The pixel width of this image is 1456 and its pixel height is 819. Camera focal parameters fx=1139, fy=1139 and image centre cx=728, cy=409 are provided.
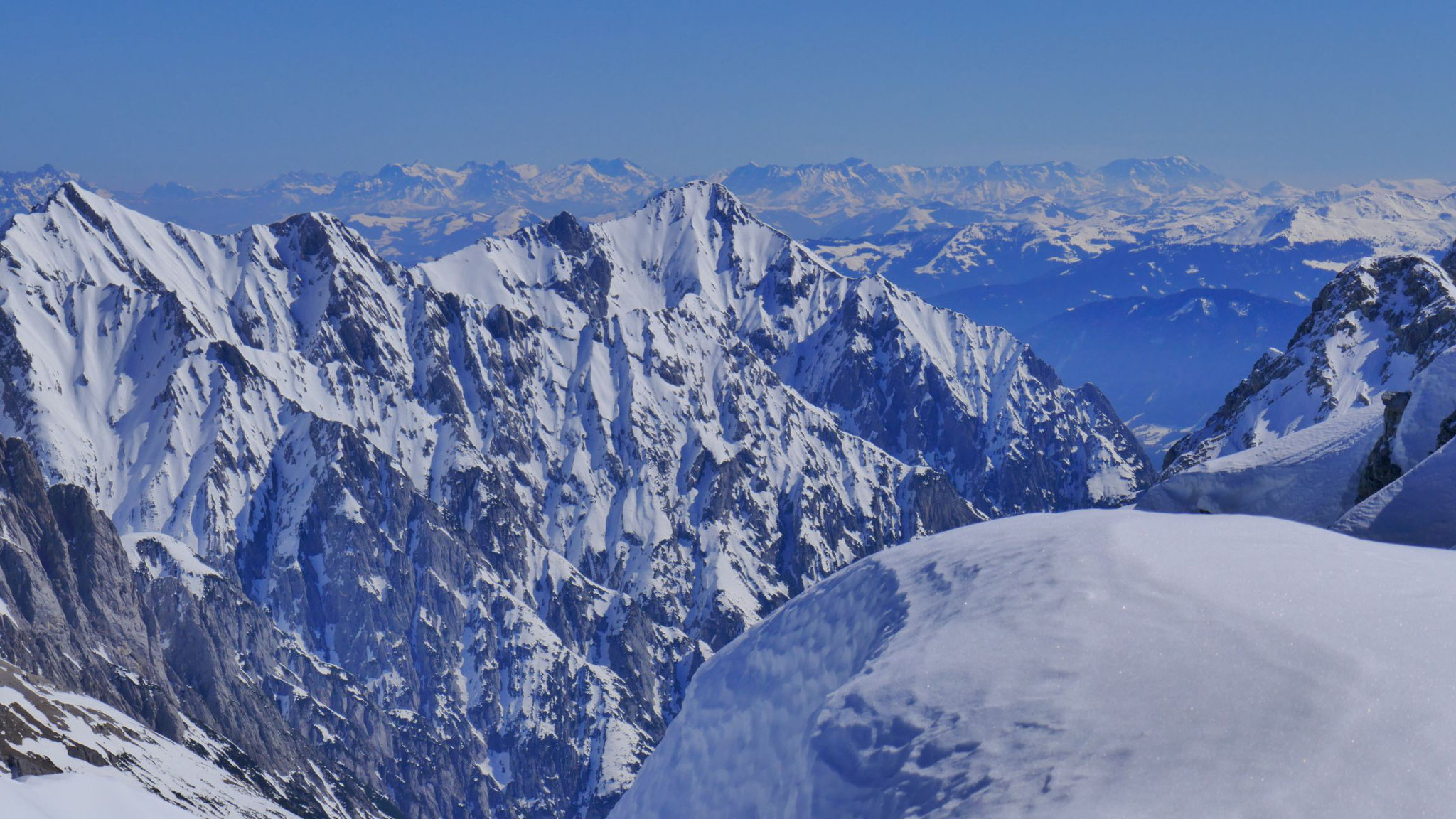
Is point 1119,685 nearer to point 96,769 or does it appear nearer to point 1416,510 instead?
point 1416,510

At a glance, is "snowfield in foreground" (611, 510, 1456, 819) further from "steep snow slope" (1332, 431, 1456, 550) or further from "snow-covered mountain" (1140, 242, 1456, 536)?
"snow-covered mountain" (1140, 242, 1456, 536)

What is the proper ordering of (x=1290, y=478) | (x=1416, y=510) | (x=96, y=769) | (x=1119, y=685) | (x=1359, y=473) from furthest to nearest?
(x=96, y=769) < (x=1290, y=478) < (x=1359, y=473) < (x=1416, y=510) < (x=1119, y=685)

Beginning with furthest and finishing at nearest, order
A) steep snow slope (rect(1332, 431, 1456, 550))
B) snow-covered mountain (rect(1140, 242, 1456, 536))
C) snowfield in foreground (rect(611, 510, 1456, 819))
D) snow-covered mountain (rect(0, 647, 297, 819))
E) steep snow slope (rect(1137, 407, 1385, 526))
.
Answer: snow-covered mountain (rect(0, 647, 297, 819))
steep snow slope (rect(1137, 407, 1385, 526))
snow-covered mountain (rect(1140, 242, 1456, 536))
steep snow slope (rect(1332, 431, 1456, 550))
snowfield in foreground (rect(611, 510, 1456, 819))

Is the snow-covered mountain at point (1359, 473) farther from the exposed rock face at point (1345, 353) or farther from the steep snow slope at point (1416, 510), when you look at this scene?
the exposed rock face at point (1345, 353)

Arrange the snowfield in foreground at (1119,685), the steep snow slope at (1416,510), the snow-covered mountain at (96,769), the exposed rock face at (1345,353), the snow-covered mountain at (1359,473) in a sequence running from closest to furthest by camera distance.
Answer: the snowfield in foreground at (1119,685) → the steep snow slope at (1416,510) → the snow-covered mountain at (1359,473) → the snow-covered mountain at (96,769) → the exposed rock face at (1345,353)

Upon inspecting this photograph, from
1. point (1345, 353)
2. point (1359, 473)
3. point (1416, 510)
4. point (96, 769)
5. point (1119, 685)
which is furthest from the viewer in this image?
point (1345, 353)

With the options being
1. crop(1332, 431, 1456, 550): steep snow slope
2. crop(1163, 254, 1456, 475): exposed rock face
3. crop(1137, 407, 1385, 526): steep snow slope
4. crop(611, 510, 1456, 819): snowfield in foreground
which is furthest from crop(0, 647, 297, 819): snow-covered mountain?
crop(1163, 254, 1456, 475): exposed rock face

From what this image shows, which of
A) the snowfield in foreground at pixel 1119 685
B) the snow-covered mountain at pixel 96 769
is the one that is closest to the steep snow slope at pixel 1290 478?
the snowfield in foreground at pixel 1119 685

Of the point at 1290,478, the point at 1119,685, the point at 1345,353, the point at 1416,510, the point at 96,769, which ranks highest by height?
the point at 1345,353

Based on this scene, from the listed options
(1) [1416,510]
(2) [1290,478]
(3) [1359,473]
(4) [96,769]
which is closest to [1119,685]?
(1) [1416,510]
